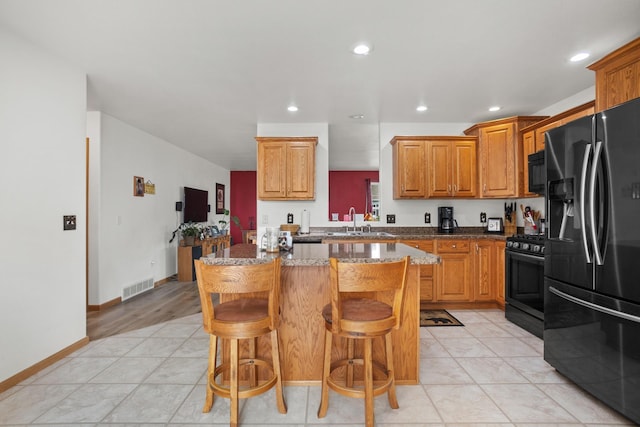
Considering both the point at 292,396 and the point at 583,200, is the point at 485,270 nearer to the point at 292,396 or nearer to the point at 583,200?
the point at 583,200

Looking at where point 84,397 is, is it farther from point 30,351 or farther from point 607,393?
point 607,393

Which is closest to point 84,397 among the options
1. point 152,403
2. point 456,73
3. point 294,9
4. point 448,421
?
point 152,403

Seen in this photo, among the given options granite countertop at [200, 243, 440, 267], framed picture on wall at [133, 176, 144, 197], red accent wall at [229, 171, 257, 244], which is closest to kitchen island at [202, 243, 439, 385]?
granite countertop at [200, 243, 440, 267]

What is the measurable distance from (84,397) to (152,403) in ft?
1.57

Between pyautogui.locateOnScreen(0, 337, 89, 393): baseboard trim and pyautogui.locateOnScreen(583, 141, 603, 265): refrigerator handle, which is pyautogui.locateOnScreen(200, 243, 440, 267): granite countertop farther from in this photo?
pyautogui.locateOnScreen(0, 337, 89, 393): baseboard trim

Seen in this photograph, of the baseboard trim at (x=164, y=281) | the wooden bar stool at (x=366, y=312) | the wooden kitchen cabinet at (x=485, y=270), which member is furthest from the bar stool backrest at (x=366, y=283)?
the baseboard trim at (x=164, y=281)

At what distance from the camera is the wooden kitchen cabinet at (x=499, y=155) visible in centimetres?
397

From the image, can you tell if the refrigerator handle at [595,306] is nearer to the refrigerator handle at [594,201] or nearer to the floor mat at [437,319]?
the refrigerator handle at [594,201]

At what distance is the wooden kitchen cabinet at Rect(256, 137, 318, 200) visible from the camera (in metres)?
4.41

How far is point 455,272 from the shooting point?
400 cm

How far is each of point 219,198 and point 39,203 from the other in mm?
5939

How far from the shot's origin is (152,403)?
2.02 meters

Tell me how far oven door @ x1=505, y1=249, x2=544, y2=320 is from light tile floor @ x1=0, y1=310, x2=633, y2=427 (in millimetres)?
436

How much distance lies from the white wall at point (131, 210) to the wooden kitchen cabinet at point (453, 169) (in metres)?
4.17
